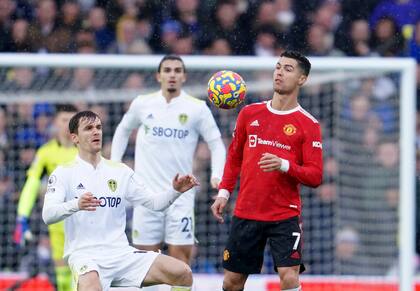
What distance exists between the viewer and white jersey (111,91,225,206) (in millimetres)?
9203

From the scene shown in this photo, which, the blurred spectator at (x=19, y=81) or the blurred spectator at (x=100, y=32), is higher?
the blurred spectator at (x=100, y=32)

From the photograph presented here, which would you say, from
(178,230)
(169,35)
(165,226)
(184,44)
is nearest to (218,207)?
(178,230)

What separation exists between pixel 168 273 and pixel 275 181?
955mm

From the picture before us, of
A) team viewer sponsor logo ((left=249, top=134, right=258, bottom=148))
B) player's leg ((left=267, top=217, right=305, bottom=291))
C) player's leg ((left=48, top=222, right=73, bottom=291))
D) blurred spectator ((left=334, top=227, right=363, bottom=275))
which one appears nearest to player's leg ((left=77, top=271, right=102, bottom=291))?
player's leg ((left=267, top=217, right=305, bottom=291))

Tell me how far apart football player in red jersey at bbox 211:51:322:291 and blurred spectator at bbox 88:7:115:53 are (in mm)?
6079

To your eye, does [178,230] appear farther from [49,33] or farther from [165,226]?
[49,33]

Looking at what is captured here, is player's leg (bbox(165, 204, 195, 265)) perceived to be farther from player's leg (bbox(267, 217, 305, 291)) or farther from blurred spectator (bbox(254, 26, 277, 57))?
blurred spectator (bbox(254, 26, 277, 57))

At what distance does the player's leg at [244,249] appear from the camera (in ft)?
26.0

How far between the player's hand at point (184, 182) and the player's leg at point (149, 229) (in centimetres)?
154

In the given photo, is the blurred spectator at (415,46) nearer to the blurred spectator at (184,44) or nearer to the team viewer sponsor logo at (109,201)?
the blurred spectator at (184,44)

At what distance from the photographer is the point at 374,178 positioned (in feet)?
38.7

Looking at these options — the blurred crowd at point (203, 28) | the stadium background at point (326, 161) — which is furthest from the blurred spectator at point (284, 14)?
the stadium background at point (326, 161)

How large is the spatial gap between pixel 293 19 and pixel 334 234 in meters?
3.24

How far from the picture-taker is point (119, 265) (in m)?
7.77
